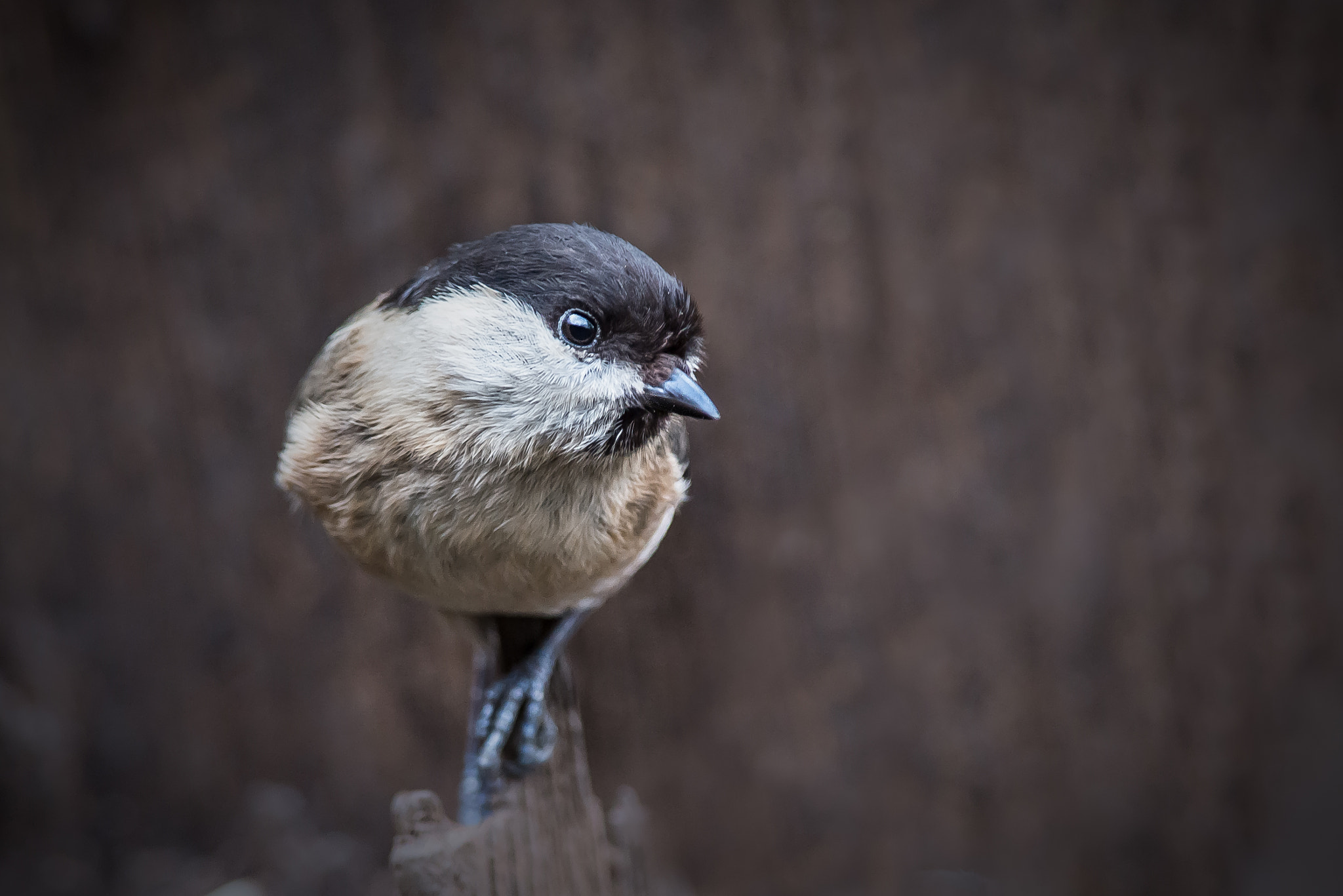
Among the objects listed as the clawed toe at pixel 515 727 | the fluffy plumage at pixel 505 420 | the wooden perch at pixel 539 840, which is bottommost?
the wooden perch at pixel 539 840

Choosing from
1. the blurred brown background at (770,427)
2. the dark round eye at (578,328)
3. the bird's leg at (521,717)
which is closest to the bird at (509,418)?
the dark round eye at (578,328)

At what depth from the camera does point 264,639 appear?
2.07 metres

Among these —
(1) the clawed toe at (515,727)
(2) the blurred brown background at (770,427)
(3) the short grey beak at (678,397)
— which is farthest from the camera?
(2) the blurred brown background at (770,427)

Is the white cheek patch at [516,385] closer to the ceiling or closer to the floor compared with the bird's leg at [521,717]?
closer to the ceiling

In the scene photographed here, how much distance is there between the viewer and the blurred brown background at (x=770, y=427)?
1.94 m

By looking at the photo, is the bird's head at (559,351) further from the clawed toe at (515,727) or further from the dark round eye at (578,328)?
the clawed toe at (515,727)

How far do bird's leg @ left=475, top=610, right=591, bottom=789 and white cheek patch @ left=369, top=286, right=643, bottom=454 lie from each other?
37 cm

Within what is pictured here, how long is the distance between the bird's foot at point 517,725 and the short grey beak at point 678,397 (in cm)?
46

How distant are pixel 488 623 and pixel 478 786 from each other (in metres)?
0.21

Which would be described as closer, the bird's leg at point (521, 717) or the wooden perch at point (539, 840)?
the wooden perch at point (539, 840)

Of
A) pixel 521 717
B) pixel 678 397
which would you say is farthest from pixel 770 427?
pixel 678 397

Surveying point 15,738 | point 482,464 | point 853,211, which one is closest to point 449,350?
point 482,464

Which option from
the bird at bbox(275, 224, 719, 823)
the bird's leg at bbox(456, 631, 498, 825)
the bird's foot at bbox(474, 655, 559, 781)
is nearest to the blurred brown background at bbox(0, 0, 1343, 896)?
the bird's leg at bbox(456, 631, 498, 825)

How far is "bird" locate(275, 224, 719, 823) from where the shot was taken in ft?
3.10
